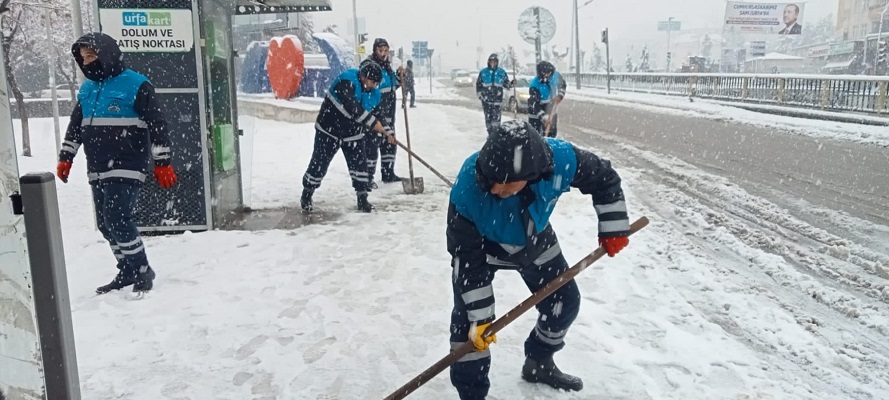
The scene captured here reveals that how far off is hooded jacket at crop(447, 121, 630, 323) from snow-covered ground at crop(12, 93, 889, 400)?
0.86 m

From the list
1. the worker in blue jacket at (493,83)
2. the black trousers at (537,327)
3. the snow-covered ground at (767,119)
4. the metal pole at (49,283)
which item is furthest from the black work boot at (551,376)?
the snow-covered ground at (767,119)

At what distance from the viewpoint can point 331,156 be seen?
6.96 metres

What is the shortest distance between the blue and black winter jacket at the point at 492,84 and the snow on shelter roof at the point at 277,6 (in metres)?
5.15

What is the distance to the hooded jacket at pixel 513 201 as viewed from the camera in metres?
2.41

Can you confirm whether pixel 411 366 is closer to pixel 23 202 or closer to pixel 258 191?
pixel 23 202

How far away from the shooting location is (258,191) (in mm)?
8406

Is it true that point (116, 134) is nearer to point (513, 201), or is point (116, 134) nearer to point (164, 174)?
point (164, 174)

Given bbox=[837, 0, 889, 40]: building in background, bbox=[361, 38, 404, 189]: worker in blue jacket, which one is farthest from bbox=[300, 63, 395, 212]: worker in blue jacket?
bbox=[837, 0, 889, 40]: building in background

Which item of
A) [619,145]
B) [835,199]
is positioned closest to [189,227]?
[835,199]

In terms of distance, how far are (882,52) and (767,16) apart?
33.5 feet

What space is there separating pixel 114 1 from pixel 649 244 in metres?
5.16

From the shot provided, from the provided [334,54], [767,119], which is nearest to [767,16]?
[767,119]

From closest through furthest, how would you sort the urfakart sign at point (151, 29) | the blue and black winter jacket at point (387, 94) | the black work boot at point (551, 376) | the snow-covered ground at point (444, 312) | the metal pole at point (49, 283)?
the metal pole at point (49, 283), the black work boot at point (551, 376), the snow-covered ground at point (444, 312), the urfakart sign at point (151, 29), the blue and black winter jacket at point (387, 94)

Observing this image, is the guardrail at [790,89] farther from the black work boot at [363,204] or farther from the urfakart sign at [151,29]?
the urfakart sign at [151,29]
